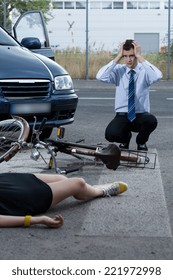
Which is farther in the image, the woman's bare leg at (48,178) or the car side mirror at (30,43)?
the car side mirror at (30,43)

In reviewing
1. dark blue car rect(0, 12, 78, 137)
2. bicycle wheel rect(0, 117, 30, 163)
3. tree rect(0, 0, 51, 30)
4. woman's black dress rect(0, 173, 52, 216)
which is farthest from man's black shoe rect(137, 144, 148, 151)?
tree rect(0, 0, 51, 30)

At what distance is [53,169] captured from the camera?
1017 cm

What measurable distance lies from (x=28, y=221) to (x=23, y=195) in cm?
28

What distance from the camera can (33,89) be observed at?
476 inches

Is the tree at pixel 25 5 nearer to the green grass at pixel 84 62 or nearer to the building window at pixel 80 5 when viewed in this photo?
the building window at pixel 80 5

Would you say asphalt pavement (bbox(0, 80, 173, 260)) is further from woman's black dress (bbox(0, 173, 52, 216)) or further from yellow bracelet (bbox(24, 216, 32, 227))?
woman's black dress (bbox(0, 173, 52, 216))

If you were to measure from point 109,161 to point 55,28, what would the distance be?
5416 centimetres

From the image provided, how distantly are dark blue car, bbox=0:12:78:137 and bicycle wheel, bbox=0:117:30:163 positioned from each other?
2.67m

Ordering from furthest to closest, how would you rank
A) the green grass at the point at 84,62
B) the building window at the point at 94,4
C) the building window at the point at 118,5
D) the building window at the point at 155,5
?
the building window at the point at 118,5, the building window at the point at 155,5, the building window at the point at 94,4, the green grass at the point at 84,62

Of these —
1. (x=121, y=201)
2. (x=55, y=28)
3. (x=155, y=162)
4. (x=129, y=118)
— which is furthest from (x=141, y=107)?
(x=55, y=28)

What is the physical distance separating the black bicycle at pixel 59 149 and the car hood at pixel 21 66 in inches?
70.8

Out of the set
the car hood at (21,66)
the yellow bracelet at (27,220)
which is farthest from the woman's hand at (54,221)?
the car hood at (21,66)

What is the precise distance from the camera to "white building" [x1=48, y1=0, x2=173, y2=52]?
65.1 metres

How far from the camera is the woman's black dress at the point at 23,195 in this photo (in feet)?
23.8
